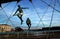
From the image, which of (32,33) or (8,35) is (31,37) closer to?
(32,33)

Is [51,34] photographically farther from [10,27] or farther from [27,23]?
[10,27]

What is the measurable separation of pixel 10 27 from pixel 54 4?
2223 millimetres

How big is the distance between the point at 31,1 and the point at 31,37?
1825 millimetres

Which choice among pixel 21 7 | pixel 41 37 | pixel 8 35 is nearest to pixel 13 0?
pixel 21 7

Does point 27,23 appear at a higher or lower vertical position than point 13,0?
lower

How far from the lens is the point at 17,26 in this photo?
9844 millimetres

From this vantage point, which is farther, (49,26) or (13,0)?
(13,0)

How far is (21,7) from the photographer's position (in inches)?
386

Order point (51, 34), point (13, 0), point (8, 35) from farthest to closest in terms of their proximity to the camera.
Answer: point (13, 0), point (8, 35), point (51, 34)

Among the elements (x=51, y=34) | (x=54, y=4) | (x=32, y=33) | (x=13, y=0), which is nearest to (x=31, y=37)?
(x=32, y=33)

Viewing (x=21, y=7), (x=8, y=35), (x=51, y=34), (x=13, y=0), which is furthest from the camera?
(x=13, y=0)

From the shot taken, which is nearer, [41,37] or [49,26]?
[41,37]

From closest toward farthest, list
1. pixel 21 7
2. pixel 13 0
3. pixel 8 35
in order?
pixel 8 35 → pixel 21 7 → pixel 13 0

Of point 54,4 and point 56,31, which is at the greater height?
point 54,4
